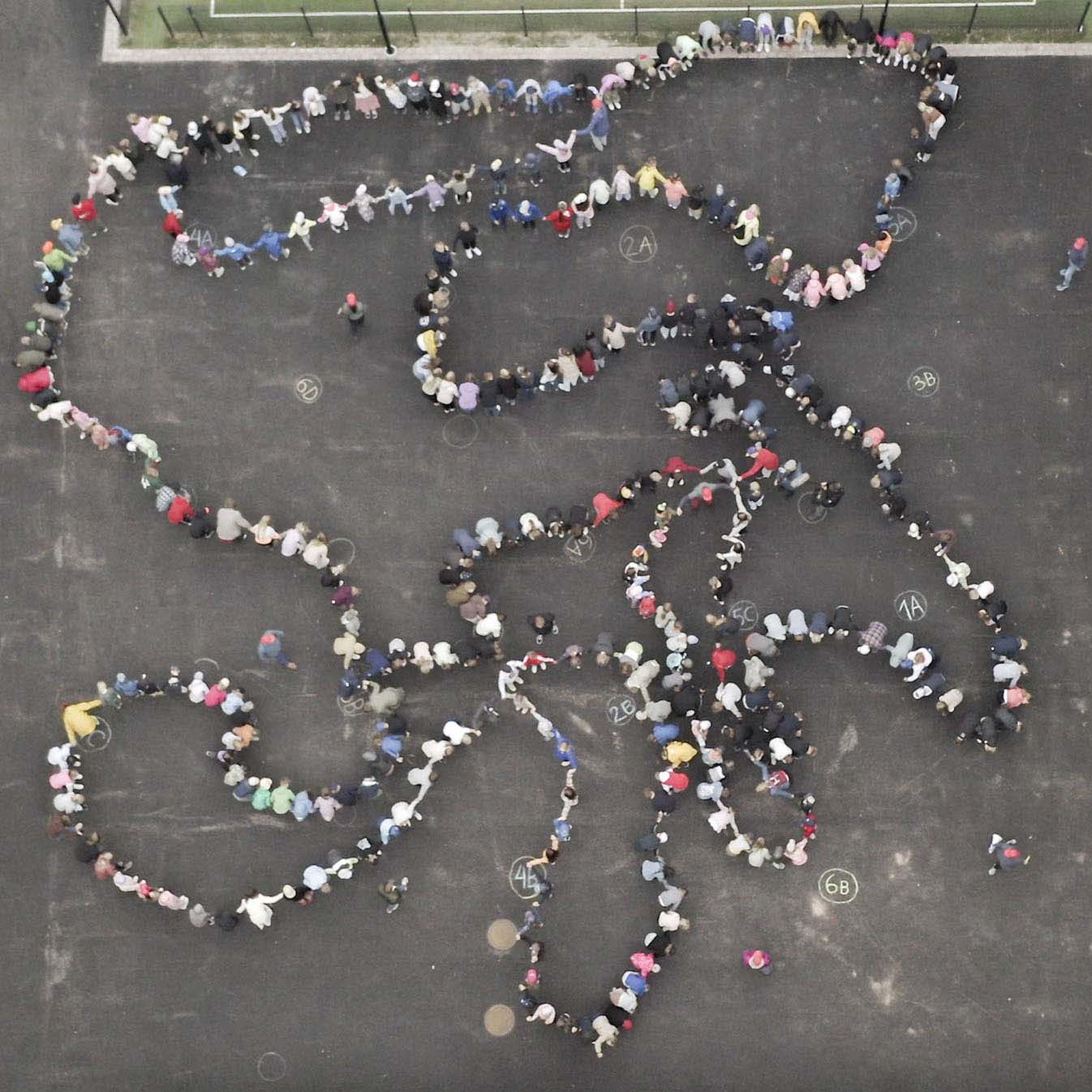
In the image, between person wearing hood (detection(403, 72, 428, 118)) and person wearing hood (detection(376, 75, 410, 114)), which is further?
person wearing hood (detection(376, 75, 410, 114))

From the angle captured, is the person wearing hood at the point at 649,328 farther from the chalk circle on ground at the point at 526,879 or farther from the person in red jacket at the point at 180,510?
the chalk circle on ground at the point at 526,879

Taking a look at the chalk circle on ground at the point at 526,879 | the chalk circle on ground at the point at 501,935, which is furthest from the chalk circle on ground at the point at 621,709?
the chalk circle on ground at the point at 501,935

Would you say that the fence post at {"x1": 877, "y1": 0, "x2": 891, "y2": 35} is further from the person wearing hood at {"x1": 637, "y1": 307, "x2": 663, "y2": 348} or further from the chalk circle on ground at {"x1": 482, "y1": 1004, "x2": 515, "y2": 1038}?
the chalk circle on ground at {"x1": 482, "y1": 1004, "x2": 515, "y2": 1038}

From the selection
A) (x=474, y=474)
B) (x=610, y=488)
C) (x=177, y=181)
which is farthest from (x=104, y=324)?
(x=610, y=488)

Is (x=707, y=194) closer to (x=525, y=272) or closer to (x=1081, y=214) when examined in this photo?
(x=525, y=272)

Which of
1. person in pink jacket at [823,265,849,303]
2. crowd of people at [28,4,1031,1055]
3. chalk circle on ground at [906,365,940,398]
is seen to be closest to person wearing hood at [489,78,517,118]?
crowd of people at [28,4,1031,1055]

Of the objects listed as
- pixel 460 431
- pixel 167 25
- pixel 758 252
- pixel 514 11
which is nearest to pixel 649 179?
pixel 758 252
